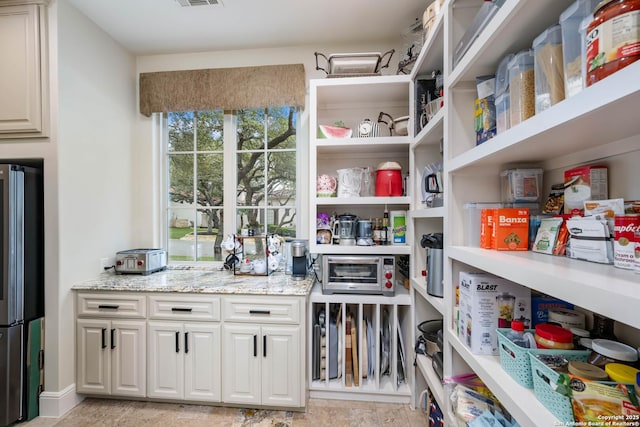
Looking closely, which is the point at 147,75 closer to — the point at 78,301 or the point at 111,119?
the point at 111,119

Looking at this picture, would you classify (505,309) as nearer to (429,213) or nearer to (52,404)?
(429,213)

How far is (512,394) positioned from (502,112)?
88 centimetres

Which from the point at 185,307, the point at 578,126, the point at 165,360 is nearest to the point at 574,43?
the point at 578,126

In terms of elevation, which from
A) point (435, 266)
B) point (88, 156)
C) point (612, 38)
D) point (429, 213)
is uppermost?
point (88, 156)

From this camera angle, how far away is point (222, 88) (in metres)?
2.26

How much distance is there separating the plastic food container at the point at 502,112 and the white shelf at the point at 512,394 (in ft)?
2.64

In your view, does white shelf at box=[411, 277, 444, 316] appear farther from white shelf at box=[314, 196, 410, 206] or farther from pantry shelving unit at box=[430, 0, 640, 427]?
white shelf at box=[314, 196, 410, 206]

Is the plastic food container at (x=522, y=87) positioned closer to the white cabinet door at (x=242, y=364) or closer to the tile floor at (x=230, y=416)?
the white cabinet door at (x=242, y=364)

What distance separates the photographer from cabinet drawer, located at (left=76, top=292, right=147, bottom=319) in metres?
1.79

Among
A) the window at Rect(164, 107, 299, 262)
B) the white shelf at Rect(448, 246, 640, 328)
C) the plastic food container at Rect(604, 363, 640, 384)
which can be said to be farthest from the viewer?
the window at Rect(164, 107, 299, 262)

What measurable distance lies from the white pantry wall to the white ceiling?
24cm

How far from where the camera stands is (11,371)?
1626mm

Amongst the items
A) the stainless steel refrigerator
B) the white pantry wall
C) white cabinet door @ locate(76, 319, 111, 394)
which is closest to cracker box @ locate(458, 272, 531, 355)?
white cabinet door @ locate(76, 319, 111, 394)

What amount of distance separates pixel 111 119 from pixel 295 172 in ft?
5.35
